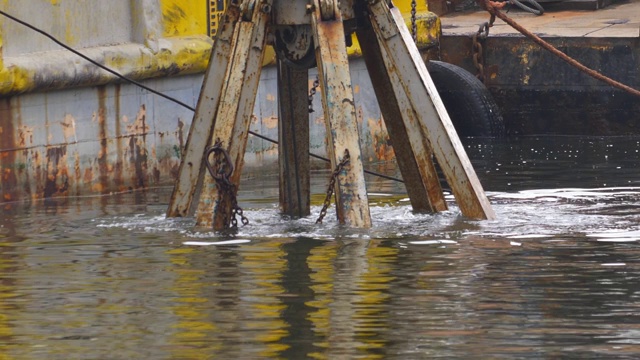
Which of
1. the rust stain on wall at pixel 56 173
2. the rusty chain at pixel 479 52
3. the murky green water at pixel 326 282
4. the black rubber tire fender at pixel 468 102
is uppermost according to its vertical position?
the rusty chain at pixel 479 52

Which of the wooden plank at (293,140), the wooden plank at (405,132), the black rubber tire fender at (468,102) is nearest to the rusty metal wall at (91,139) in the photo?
the wooden plank at (293,140)

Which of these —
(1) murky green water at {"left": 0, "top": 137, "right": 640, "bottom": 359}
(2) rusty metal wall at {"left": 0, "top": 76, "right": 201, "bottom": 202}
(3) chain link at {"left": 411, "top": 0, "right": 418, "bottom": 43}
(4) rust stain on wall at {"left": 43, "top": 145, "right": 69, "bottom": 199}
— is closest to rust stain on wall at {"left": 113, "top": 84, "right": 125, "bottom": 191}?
(2) rusty metal wall at {"left": 0, "top": 76, "right": 201, "bottom": 202}

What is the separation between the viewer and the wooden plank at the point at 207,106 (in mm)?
10117

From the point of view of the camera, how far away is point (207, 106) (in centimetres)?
1021

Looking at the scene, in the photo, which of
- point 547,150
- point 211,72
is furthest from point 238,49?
point 547,150

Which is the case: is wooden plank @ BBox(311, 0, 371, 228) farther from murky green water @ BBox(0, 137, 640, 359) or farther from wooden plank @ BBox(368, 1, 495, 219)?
wooden plank @ BBox(368, 1, 495, 219)

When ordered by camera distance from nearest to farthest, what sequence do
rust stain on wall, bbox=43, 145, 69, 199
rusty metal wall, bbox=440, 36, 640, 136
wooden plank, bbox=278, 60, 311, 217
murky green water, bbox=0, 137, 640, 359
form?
murky green water, bbox=0, 137, 640, 359, wooden plank, bbox=278, 60, 311, 217, rust stain on wall, bbox=43, 145, 69, 199, rusty metal wall, bbox=440, 36, 640, 136

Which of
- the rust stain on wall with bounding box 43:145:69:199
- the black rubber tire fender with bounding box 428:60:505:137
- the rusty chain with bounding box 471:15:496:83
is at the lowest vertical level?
the rust stain on wall with bounding box 43:145:69:199

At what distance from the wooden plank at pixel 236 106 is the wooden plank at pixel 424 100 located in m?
0.68

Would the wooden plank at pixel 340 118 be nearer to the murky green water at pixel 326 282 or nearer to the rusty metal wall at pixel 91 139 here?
the murky green water at pixel 326 282

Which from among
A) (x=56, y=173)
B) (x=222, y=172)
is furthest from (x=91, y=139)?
(x=222, y=172)

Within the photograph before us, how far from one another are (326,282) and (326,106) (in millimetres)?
2025

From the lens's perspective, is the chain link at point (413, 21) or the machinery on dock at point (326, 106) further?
the chain link at point (413, 21)

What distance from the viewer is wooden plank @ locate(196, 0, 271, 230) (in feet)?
32.7
